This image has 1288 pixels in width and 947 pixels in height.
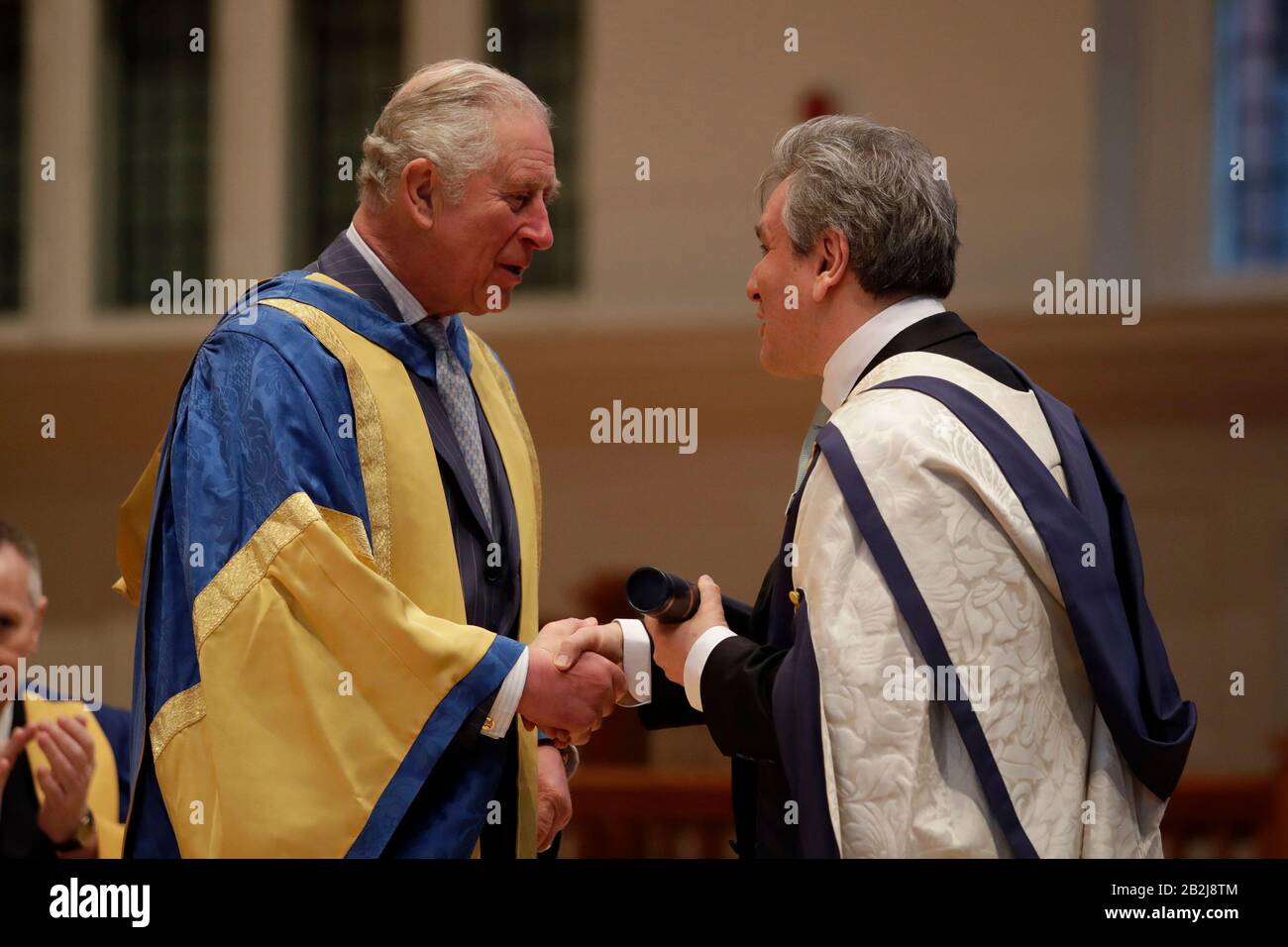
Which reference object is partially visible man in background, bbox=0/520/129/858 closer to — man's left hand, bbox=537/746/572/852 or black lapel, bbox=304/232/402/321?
man's left hand, bbox=537/746/572/852

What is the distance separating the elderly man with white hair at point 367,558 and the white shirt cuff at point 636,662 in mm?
41

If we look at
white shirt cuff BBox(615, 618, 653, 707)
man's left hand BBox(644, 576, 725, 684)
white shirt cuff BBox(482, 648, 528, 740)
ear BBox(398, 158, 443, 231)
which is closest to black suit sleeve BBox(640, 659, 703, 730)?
white shirt cuff BBox(615, 618, 653, 707)

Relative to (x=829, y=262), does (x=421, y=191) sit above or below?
above

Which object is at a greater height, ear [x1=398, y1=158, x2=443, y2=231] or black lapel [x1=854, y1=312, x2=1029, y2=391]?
ear [x1=398, y1=158, x2=443, y2=231]

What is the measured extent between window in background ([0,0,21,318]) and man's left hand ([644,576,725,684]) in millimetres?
8816

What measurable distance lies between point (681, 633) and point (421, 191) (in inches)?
37.7

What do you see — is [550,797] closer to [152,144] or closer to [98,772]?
[98,772]

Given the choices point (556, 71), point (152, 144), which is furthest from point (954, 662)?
point (152, 144)

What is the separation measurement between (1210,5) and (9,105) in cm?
705

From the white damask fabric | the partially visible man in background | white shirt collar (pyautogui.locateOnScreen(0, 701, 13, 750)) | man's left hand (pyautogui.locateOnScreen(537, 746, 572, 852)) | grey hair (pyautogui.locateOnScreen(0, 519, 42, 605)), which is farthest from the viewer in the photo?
white shirt collar (pyautogui.locateOnScreen(0, 701, 13, 750))

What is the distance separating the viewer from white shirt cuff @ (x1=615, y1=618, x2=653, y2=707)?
3.12m

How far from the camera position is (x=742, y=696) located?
2740mm

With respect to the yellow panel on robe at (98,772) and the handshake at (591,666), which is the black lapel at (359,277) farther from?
the yellow panel on robe at (98,772)

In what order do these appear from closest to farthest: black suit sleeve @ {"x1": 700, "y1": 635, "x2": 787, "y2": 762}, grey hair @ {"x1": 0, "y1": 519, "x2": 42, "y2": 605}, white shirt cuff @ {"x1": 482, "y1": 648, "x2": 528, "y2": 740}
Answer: black suit sleeve @ {"x1": 700, "y1": 635, "x2": 787, "y2": 762} → white shirt cuff @ {"x1": 482, "y1": 648, "x2": 528, "y2": 740} → grey hair @ {"x1": 0, "y1": 519, "x2": 42, "y2": 605}
